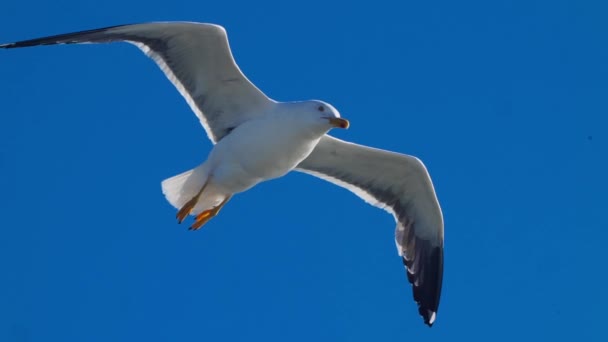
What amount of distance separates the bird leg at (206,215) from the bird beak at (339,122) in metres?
1.28

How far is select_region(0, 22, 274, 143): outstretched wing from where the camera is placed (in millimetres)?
8078

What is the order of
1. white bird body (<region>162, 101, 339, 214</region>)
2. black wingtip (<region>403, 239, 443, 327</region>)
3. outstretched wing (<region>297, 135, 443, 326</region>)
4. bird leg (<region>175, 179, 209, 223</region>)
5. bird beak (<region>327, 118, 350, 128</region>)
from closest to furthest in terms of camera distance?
bird beak (<region>327, 118, 350, 128</region>), white bird body (<region>162, 101, 339, 214</region>), bird leg (<region>175, 179, 209, 223</region>), outstretched wing (<region>297, 135, 443, 326</region>), black wingtip (<region>403, 239, 443, 327</region>)

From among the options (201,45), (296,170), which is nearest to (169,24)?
(201,45)

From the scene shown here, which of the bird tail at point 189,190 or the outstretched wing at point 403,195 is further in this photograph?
the outstretched wing at point 403,195

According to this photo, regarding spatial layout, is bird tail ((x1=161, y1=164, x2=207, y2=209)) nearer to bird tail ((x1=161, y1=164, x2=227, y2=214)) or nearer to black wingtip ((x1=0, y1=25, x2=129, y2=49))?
bird tail ((x1=161, y1=164, x2=227, y2=214))

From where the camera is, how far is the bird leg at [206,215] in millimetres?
8656

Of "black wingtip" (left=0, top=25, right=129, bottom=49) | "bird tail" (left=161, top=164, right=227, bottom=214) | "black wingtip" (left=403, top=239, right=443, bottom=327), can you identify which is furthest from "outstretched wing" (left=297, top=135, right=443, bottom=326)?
"black wingtip" (left=0, top=25, right=129, bottom=49)

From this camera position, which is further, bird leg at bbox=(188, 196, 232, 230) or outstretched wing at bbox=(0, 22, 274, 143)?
bird leg at bbox=(188, 196, 232, 230)

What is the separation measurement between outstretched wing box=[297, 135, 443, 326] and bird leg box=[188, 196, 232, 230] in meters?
1.07

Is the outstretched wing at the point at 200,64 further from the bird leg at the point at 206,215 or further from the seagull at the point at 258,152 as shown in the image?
the bird leg at the point at 206,215

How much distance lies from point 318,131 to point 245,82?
2.66 ft

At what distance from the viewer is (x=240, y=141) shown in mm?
8211

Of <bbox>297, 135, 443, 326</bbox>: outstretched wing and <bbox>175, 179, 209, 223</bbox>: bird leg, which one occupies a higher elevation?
<bbox>297, 135, 443, 326</bbox>: outstretched wing

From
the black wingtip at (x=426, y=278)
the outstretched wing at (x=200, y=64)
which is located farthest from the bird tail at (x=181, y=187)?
the black wingtip at (x=426, y=278)
